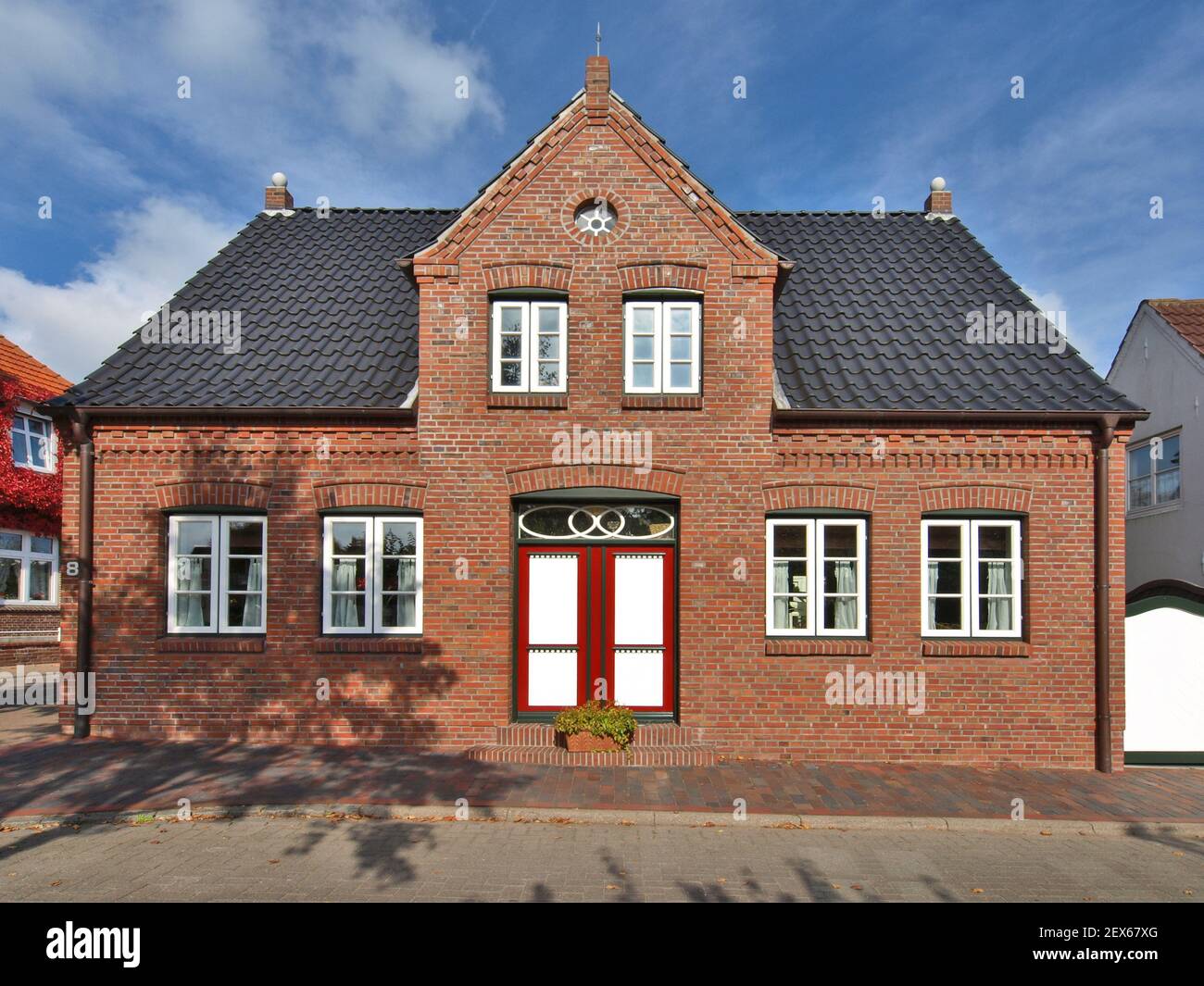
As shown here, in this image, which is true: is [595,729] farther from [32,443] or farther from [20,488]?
[32,443]

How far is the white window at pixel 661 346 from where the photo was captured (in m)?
9.16

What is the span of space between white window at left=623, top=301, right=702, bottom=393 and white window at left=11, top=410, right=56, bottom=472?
1829 centimetres

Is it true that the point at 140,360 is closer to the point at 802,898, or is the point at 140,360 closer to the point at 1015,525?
the point at 802,898

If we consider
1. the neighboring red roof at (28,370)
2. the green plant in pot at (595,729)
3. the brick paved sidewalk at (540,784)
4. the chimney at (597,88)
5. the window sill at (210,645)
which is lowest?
the brick paved sidewalk at (540,784)

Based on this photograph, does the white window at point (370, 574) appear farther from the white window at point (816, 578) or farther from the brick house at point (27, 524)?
the brick house at point (27, 524)

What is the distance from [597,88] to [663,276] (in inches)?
107

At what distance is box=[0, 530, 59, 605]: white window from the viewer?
1884cm

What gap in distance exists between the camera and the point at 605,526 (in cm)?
919

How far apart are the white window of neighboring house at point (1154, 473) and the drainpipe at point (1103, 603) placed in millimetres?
7216

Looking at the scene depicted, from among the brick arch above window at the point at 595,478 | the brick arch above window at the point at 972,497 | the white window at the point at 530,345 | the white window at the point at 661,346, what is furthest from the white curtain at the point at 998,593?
the white window at the point at 530,345

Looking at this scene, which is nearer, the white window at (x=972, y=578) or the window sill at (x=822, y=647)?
the window sill at (x=822, y=647)

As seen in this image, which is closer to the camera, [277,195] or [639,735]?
[639,735]

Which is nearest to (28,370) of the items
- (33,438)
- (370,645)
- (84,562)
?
(33,438)

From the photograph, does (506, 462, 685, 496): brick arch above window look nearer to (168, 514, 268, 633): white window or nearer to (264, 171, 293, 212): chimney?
(168, 514, 268, 633): white window
